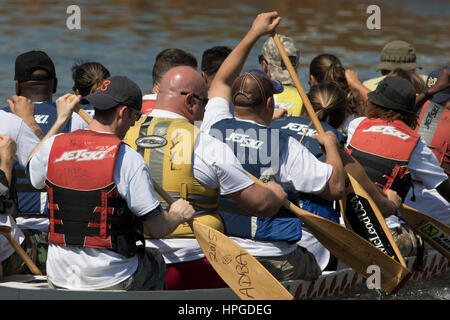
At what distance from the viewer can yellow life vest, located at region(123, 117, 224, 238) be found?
535 centimetres

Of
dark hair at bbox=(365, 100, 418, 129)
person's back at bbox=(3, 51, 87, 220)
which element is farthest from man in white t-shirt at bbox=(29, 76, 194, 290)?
dark hair at bbox=(365, 100, 418, 129)

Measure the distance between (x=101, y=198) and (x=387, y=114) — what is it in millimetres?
2862

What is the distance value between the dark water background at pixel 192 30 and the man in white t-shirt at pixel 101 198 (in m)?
13.2

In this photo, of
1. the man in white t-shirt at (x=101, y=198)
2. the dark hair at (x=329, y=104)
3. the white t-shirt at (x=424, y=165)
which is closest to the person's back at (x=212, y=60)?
the dark hair at (x=329, y=104)

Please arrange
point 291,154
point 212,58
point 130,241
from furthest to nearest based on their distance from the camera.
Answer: point 212,58
point 291,154
point 130,241

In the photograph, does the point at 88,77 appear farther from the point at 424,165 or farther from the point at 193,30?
the point at 193,30

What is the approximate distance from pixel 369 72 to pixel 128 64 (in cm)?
687

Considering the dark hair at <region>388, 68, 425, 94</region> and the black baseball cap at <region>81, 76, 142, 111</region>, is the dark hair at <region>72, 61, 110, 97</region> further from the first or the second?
the dark hair at <region>388, 68, 425, 94</region>

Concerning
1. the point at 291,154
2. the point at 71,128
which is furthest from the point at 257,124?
the point at 71,128

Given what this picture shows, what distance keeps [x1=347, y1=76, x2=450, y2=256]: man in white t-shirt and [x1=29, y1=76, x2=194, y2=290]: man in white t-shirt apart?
2172mm

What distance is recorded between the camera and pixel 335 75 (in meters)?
8.73

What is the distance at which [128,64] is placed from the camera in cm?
2341
